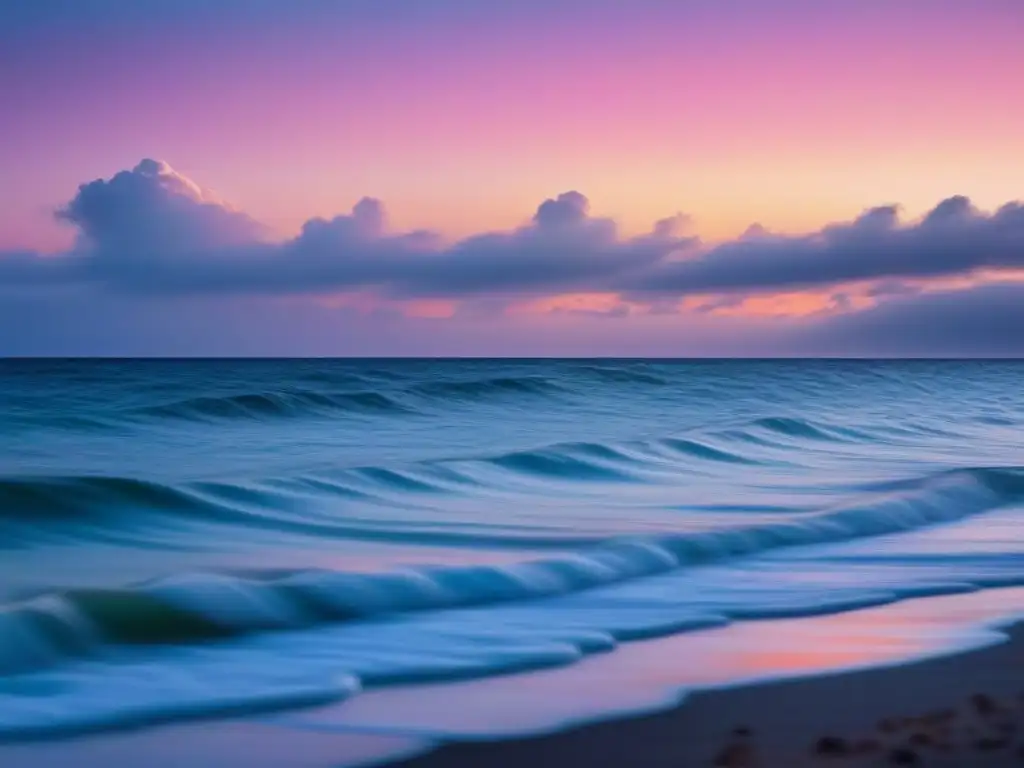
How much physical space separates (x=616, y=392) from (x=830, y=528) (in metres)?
26.9

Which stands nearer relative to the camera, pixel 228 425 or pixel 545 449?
pixel 545 449

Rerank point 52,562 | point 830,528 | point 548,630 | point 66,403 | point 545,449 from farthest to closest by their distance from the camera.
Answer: point 66,403 < point 545,449 < point 830,528 < point 52,562 < point 548,630

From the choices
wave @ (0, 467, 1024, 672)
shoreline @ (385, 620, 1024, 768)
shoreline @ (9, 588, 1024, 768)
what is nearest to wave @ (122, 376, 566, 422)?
wave @ (0, 467, 1024, 672)

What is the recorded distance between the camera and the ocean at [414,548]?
580 centimetres

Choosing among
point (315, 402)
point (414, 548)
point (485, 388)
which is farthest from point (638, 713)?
point (485, 388)

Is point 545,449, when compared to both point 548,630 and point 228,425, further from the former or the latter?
point 548,630

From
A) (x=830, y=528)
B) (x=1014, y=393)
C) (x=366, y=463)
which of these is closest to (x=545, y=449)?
(x=366, y=463)

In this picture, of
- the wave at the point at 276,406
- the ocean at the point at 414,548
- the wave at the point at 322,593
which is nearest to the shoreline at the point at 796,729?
the ocean at the point at 414,548

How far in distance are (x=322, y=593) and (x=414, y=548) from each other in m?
1.97

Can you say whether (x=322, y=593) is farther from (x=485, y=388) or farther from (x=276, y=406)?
(x=485, y=388)

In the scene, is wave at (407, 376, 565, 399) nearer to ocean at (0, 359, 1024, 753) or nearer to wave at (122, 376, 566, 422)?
wave at (122, 376, 566, 422)

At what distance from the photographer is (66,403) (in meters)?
26.4

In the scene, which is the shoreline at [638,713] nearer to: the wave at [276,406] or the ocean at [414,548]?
the ocean at [414,548]

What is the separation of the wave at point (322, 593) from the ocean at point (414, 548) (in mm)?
21
